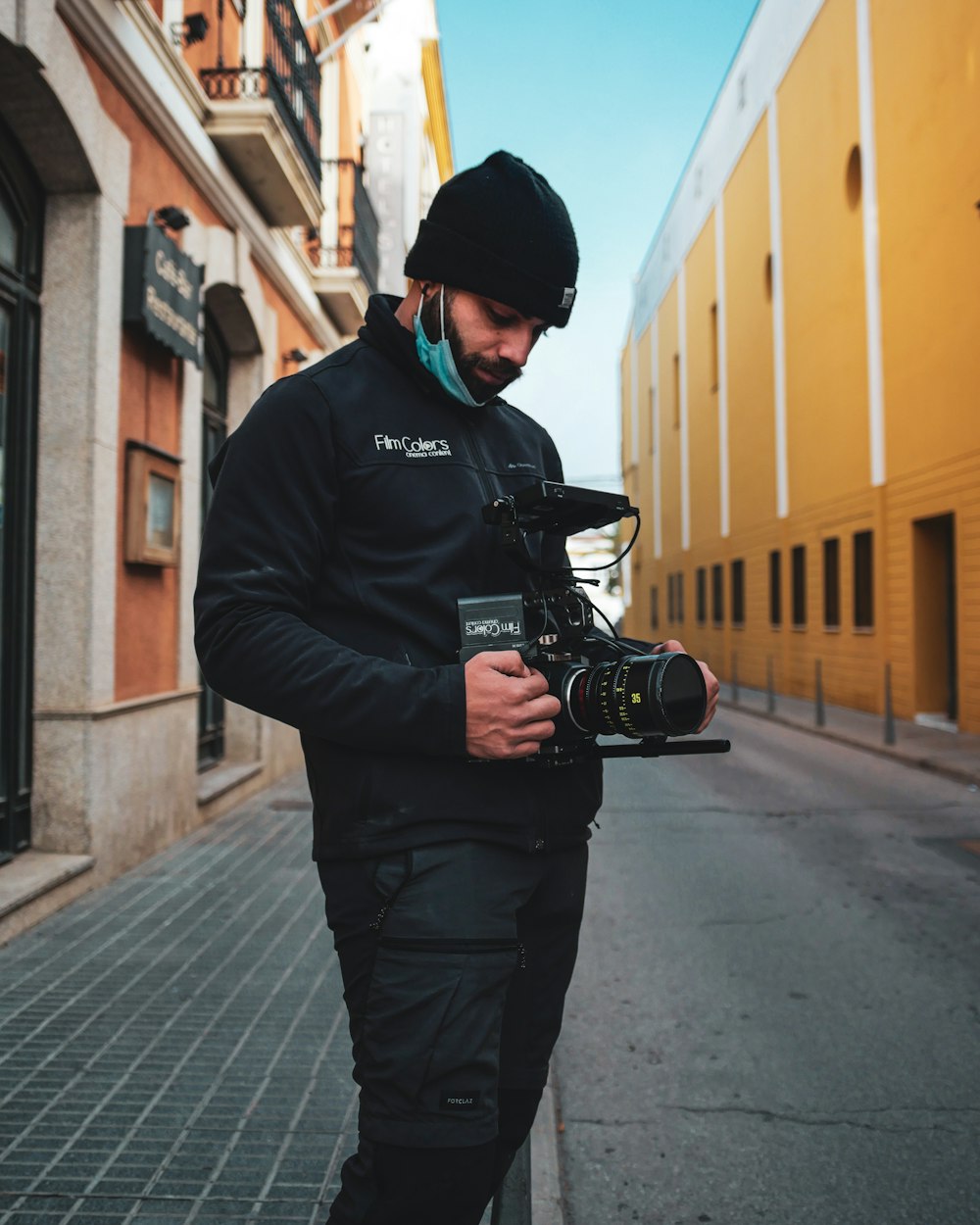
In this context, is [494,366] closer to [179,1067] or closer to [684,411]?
[179,1067]

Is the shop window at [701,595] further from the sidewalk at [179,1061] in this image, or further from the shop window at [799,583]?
the sidewalk at [179,1061]

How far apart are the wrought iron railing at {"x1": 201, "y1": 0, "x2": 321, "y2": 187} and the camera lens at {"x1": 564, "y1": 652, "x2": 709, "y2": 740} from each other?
7910 millimetres

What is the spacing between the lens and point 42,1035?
3766mm

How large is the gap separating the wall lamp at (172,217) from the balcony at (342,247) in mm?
5017

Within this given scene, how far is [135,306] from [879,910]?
5175 millimetres

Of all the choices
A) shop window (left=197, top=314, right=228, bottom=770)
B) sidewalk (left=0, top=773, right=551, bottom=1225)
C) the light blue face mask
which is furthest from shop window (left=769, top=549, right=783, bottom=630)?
the light blue face mask

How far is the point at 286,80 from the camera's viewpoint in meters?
9.58

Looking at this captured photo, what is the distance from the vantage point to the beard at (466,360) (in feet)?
5.98

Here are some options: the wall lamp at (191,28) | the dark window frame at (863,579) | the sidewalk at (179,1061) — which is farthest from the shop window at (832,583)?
the sidewalk at (179,1061)

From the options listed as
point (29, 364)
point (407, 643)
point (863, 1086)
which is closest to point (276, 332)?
point (29, 364)

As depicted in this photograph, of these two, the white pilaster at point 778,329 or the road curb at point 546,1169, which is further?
the white pilaster at point 778,329

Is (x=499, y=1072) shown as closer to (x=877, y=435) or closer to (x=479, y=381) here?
(x=479, y=381)

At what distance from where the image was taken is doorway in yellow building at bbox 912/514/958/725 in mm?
15117

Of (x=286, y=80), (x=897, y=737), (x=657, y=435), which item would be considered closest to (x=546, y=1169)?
(x=286, y=80)
